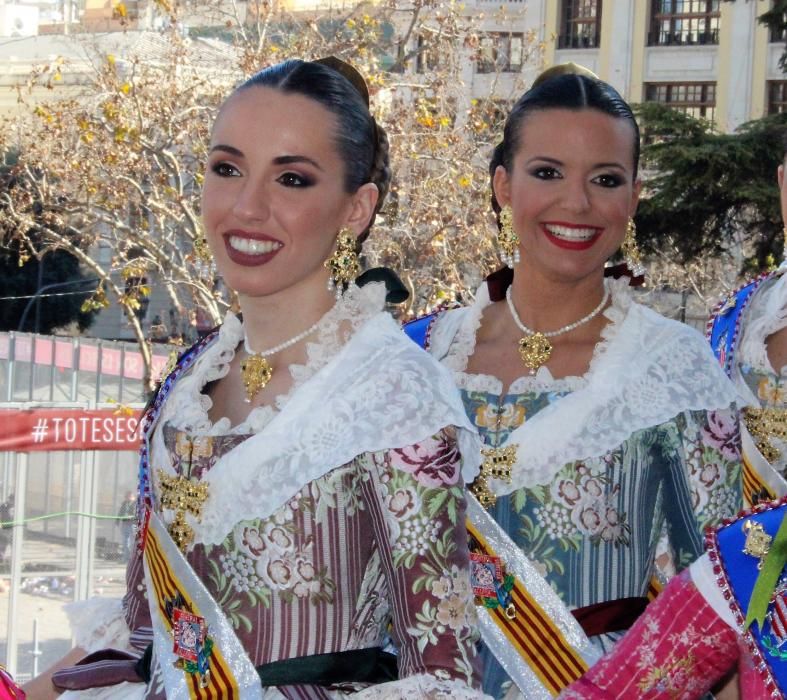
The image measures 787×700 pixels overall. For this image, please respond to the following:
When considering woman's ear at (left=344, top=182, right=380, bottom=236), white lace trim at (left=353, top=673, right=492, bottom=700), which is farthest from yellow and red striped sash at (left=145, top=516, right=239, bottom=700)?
woman's ear at (left=344, top=182, right=380, bottom=236)

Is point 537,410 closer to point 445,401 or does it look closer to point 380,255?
point 445,401

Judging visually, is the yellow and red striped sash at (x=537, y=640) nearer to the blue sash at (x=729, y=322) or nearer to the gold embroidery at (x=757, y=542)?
the gold embroidery at (x=757, y=542)

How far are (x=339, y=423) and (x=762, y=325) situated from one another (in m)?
2.04

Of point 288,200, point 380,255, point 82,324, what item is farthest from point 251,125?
point 82,324

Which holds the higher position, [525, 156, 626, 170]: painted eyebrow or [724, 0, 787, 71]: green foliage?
[724, 0, 787, 71]: green foliage

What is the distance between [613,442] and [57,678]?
1.27 m

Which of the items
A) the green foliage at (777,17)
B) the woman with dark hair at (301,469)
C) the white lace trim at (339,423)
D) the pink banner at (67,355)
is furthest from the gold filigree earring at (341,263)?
the pink banner at (67,355)

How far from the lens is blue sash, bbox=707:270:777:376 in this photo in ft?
Answer: 13.9

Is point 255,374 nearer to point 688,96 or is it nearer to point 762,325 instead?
point 762,325

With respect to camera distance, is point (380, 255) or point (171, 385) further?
point (380, 255)

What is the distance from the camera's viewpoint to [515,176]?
3.77 m

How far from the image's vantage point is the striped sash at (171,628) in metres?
2.48

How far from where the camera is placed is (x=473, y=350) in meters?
3.79

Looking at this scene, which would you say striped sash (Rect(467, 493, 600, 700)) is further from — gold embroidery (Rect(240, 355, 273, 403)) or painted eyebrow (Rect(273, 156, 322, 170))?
painted eyebrow (Rect(273, 156, 322, 170))
